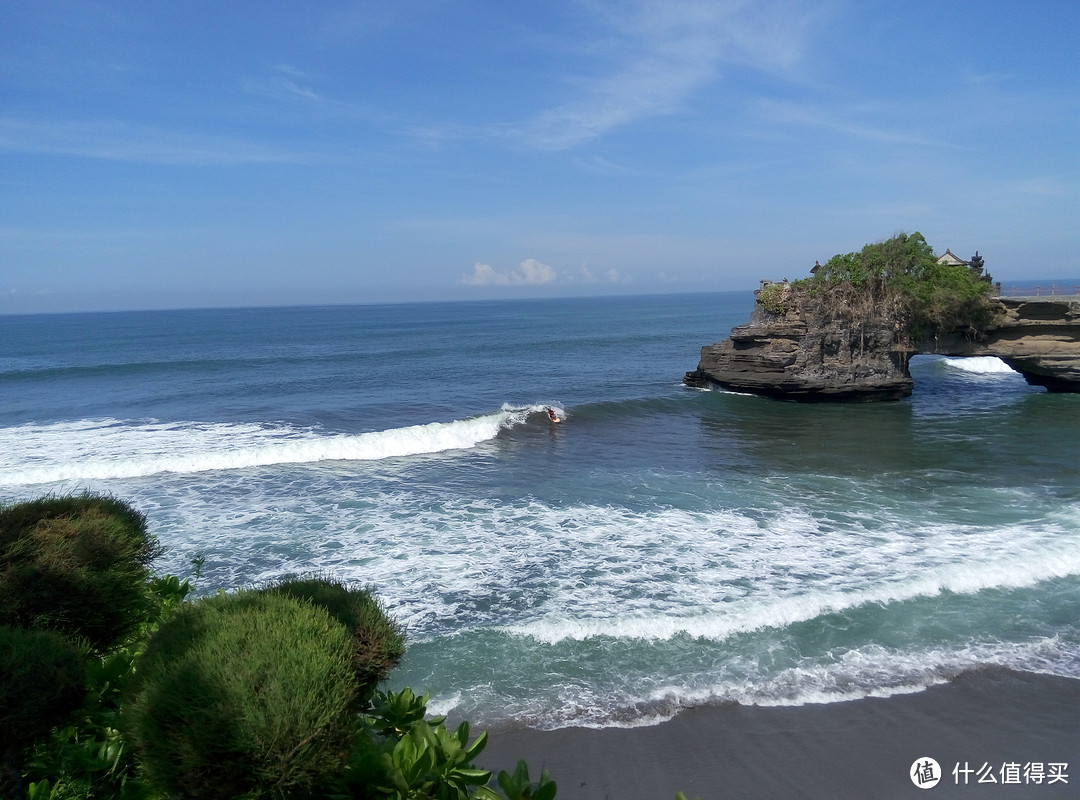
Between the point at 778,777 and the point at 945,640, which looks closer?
the point at 778,777

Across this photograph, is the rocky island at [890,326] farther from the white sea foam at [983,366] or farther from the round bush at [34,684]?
the round bush at [34,684]

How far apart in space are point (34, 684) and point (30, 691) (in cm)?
4

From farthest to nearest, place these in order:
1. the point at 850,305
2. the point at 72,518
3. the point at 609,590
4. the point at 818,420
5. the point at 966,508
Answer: the point at 850,305, the point at 818,420, the point at 966,508, the point at 609,590, the point at 72,518

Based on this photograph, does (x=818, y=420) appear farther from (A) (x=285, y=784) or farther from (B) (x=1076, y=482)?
(A) (x=285, y=784)

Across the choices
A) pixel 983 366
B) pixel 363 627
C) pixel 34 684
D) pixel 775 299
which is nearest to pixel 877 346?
pixel 775 299

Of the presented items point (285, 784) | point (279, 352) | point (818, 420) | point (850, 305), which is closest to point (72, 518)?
point (285, 784)

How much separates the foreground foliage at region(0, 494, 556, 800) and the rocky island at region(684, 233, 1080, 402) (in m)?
28.3

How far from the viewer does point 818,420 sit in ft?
88.8

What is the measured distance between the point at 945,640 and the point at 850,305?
74.2 feet

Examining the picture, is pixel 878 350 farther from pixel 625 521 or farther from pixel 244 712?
pixel 244 712

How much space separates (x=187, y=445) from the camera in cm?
2267

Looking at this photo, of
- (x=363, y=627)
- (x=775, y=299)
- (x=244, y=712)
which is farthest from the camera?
(x=775, y=299)

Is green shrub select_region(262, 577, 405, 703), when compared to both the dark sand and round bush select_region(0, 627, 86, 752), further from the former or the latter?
the dark sand

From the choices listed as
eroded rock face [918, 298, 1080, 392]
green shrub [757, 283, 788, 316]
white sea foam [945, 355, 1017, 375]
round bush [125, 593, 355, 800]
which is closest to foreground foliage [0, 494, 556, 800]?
round bush [125, 593, 355, 800]
